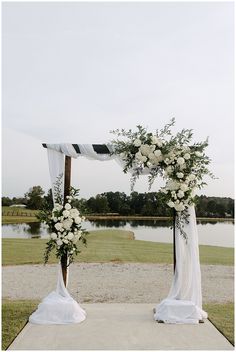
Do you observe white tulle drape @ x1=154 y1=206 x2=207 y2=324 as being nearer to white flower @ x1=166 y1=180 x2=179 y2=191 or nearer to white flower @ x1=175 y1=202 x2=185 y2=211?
white flower @ x1=175 y1=202 x2=185 y2=211

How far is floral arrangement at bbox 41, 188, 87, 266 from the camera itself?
20.0 ft

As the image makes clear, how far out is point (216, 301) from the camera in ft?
24.9

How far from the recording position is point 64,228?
242 inches

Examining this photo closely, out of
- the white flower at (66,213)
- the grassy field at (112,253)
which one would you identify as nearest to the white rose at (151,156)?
the white flower at (66,213)

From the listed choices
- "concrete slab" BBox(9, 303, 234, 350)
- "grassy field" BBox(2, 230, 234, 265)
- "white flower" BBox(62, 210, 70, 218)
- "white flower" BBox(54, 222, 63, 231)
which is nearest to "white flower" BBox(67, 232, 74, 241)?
"white flower" BBox(54, 222, 63, 231)

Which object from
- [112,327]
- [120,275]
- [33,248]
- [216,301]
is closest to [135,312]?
[112,327]

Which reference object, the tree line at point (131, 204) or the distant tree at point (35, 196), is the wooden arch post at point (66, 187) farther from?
the distant tree at point (35, 196)

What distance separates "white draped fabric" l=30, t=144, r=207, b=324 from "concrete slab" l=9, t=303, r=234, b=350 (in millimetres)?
161

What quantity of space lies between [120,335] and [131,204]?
34.4ft

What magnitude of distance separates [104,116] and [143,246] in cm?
777

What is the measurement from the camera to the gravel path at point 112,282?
7879 millimetres

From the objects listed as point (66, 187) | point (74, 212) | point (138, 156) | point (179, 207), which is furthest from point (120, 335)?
point (138, 156)

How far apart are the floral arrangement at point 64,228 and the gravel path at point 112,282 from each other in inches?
64.6

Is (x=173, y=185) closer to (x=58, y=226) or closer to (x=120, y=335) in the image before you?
(x=58, y=226)
